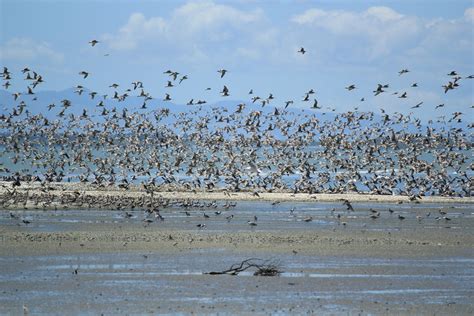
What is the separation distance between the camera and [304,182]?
226 feet

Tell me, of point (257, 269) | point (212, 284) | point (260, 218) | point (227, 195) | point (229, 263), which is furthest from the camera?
point (227, 195)

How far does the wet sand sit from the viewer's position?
902 inches

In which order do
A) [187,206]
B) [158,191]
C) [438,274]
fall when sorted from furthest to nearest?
[158,191] → [187,206] → [438,274]

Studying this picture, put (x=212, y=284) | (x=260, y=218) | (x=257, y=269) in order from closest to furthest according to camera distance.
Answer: (x=212, y=284) < (x=257, y=269) < (x=260, y=218)

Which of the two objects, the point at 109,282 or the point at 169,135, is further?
the point at 169,135

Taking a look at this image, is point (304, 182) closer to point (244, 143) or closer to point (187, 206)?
point (244, 143)

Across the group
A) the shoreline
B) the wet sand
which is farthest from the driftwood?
the shoreline

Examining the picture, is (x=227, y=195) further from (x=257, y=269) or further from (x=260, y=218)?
(x=257, y=269)

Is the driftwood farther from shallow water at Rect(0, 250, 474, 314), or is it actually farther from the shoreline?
the shoreline

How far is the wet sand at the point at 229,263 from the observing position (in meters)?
22.9

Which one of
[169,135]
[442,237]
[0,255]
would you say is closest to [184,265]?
[0,255]

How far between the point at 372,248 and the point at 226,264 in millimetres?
7094

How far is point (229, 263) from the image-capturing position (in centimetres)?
2981

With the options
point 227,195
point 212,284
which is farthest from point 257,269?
point 227,195
